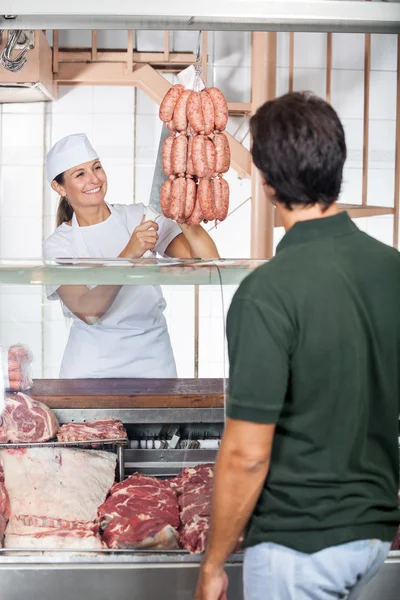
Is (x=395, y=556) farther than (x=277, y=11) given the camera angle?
No

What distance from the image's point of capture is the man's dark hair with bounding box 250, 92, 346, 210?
1.14 meters

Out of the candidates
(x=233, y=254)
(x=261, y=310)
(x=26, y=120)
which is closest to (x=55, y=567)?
(x=261, y=310)

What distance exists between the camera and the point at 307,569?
120cm

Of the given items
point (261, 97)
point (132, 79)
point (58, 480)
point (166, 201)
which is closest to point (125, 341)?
point (58, 480)

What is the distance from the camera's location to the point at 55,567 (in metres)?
1.61

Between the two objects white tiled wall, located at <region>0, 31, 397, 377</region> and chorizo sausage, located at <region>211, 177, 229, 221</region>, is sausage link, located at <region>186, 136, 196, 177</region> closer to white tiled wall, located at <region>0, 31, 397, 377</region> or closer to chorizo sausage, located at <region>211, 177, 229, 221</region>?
chorizo sausage, located at <region>211, 177, 229, 221</region>

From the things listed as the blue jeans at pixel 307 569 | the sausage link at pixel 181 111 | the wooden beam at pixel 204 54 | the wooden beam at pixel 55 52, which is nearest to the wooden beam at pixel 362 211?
the wooden beam at pixel 204 54

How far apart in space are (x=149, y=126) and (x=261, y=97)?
78cm

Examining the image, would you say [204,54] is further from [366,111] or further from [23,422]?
[23,422]

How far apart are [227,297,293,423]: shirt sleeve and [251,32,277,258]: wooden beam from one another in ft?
10.5

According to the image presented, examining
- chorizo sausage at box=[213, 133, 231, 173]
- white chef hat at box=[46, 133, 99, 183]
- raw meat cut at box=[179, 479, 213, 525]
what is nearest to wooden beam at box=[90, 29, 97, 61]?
white chef hat at box=[46, 133, 99, 183]

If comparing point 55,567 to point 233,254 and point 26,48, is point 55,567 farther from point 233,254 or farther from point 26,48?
point 233,254

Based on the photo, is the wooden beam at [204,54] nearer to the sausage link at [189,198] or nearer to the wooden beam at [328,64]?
the wooden beam at [328,64]

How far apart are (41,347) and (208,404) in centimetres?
49
